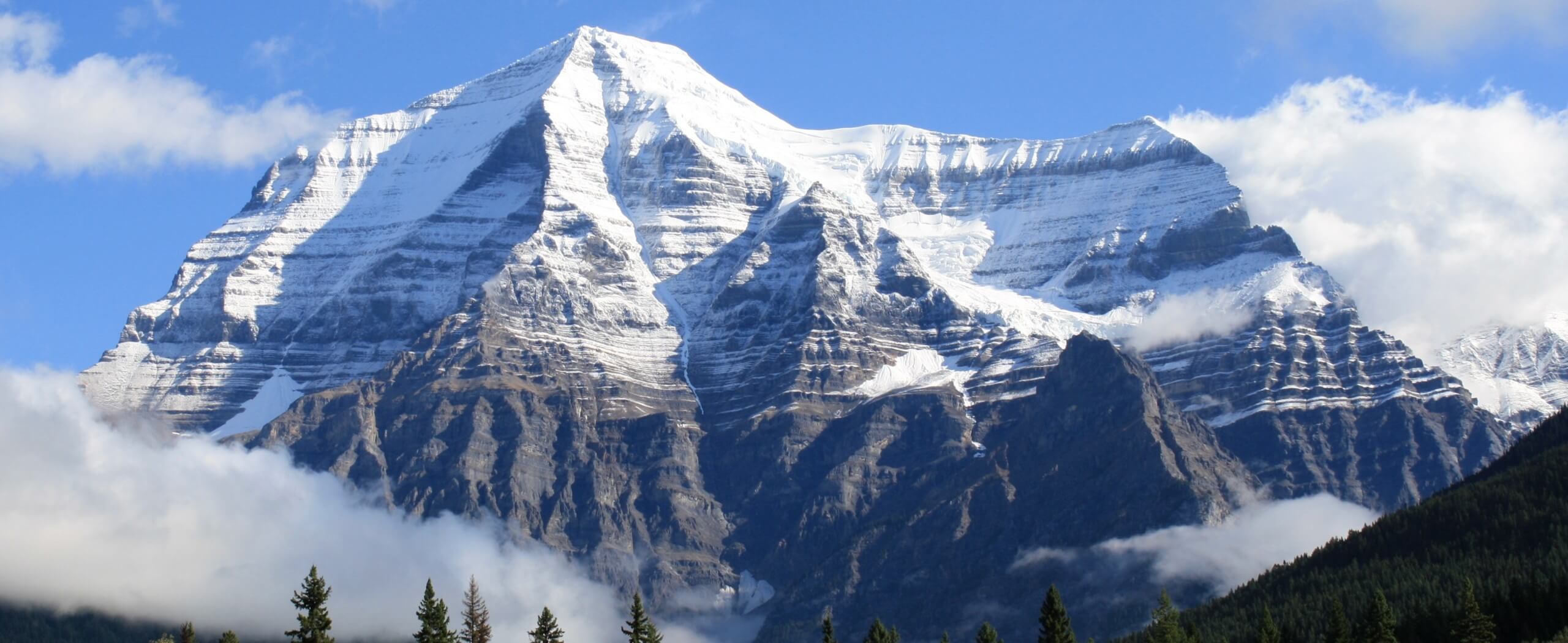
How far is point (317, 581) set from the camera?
199500 mm

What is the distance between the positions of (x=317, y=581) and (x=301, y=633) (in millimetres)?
4125

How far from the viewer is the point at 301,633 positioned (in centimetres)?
19750
